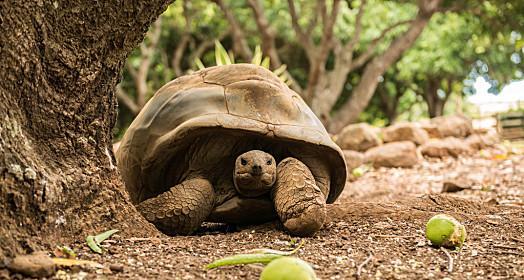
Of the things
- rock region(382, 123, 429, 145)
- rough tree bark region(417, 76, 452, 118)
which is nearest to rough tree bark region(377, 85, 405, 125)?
rough tree bark region(417, 76, 452, 118)

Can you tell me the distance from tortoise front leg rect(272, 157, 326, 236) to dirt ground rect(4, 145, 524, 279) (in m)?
0.06

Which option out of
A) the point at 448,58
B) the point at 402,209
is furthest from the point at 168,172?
the point at 448,58

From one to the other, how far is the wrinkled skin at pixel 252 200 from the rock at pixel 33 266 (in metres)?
0.94

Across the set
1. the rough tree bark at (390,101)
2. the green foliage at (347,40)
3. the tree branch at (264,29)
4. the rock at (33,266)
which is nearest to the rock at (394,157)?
the tree branch at (264,29)

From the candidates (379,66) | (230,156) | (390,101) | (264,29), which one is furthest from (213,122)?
(390,101)

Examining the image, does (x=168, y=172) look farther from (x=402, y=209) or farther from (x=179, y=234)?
(x=402, y=209)

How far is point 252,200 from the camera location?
281 centimetres

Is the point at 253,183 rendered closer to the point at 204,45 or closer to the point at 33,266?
the point at 33,266

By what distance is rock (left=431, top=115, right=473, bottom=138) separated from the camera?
10.9 meters

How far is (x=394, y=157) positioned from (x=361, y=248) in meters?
6.50

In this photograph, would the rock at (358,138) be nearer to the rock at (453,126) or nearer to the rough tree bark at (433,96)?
the rock at (453,126)

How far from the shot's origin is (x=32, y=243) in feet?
6.00

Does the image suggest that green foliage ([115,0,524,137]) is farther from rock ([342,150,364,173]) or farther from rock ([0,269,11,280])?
rock ([0,269,11,280])

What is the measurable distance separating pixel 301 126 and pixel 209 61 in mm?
14389
